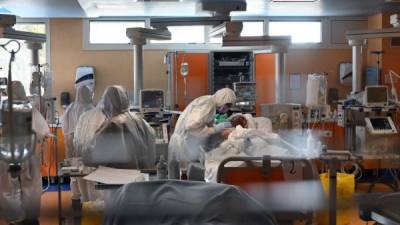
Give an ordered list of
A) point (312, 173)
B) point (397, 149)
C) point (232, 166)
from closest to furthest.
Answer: point (232, 166), point (312, 173), point (397, 149)

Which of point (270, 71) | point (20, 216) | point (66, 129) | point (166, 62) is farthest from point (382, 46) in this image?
point (20, 216)

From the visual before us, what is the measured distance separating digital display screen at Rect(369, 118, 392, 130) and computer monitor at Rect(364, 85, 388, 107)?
0.53 ft

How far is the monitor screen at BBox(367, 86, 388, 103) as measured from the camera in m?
5.26

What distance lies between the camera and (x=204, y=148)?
4203 millimetres

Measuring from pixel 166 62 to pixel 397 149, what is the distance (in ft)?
10.4

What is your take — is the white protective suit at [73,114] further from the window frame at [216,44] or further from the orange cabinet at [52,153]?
the window frame at [216,44]

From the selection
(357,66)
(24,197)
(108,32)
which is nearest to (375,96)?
(357,66)

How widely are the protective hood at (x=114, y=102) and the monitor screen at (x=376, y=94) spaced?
8.71 feet

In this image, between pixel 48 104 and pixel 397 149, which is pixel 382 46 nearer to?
pixel 397 149

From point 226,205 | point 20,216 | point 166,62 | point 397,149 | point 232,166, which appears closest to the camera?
point 226,205

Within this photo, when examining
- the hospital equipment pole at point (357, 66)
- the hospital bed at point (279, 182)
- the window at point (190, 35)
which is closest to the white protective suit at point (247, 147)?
the hospital bed at point (279, 182)

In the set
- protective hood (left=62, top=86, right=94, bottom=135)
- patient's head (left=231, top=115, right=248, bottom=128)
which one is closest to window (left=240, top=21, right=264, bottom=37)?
protective hood (left=62, top=86, right=94, bottom=135)

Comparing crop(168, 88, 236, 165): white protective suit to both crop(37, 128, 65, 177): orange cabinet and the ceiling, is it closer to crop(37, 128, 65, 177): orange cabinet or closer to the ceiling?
the ceiling

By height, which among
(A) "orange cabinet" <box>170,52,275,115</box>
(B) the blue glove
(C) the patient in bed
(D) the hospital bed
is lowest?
(D) the hospital bed
